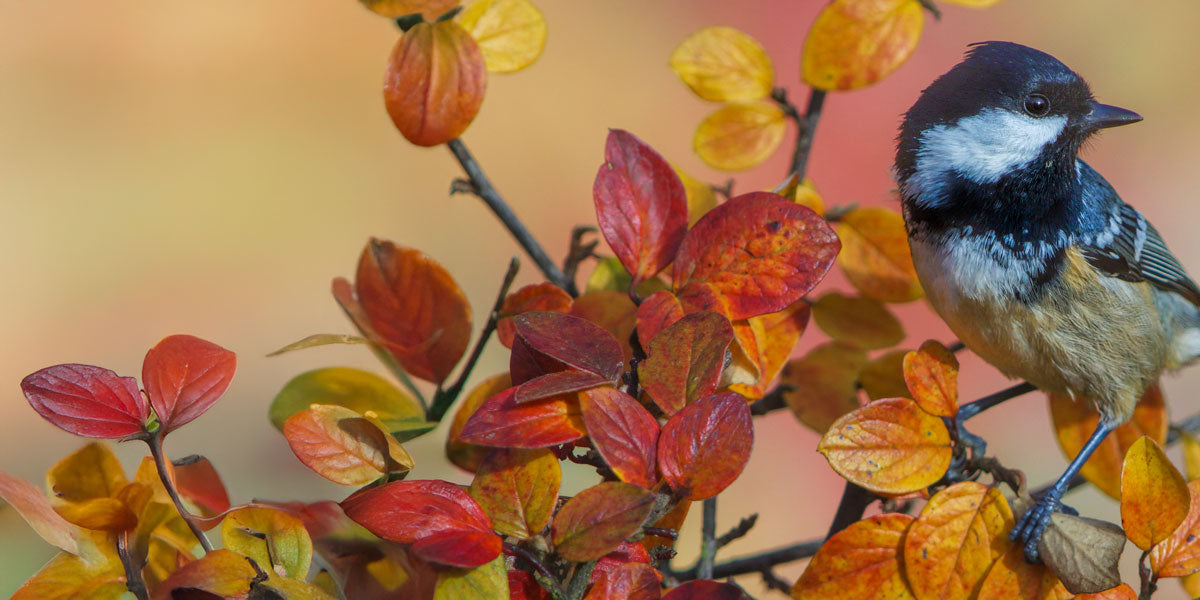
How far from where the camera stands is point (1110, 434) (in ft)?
3.31

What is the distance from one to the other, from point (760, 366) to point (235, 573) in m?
0.38

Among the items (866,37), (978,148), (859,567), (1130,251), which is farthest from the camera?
(1130,251)

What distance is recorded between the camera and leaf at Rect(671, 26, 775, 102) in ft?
3.13

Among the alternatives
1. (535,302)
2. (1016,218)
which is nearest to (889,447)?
(535,302)

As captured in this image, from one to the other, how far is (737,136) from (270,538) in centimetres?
58

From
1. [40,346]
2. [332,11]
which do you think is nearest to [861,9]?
[40,346]

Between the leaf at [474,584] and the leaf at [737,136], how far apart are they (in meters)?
0.52

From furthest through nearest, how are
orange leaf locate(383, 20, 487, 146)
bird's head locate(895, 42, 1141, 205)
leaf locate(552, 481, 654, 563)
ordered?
bird's head locate(895, 42, 1141, 205), orange leaf locate(383, 20, 487, 146), leaf locate(552, 481, 654, 563)

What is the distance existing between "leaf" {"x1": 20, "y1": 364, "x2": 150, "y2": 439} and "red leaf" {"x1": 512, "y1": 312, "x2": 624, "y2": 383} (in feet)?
0.78

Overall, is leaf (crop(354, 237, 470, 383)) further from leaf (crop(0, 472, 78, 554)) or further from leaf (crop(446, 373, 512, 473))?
leaf (crop(0, 472, 78, 554))

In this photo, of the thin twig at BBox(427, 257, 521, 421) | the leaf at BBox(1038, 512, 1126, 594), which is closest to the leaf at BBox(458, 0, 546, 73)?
the thin twig at BBox(427, 257, 521, 421)

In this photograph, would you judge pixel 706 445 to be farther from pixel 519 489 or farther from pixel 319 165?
pixel 319 165

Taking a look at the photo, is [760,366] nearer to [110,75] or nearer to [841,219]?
[841,219]

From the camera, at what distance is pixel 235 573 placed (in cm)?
57
